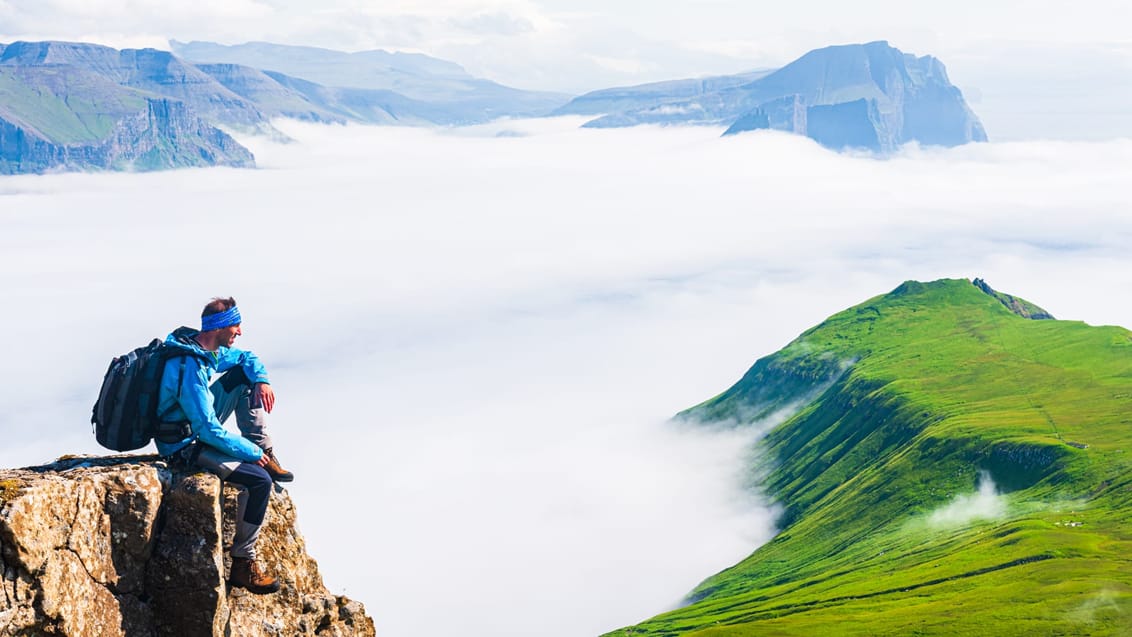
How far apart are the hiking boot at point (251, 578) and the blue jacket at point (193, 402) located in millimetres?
2890

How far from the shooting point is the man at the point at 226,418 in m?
22.1

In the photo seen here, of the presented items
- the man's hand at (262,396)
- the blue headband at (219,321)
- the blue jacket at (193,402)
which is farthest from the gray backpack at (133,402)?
the man's hand at (262,396)

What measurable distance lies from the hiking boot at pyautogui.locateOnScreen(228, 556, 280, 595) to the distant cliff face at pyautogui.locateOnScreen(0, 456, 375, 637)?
30 cm

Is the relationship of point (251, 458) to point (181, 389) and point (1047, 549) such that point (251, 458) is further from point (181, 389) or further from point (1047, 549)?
point (1047, 549)

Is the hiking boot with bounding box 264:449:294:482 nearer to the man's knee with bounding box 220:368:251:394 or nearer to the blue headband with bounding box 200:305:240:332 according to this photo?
the man's knee with bounding box 220:368:251:394

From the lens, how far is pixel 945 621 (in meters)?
152

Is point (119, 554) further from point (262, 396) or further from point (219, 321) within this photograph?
point (219, 321)

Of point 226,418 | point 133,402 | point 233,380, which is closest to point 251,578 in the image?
point 226,418

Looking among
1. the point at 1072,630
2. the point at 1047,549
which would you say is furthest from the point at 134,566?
the point at 1047,549

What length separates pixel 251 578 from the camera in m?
24.1

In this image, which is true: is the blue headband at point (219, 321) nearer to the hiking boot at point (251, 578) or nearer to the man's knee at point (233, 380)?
the man's knee at point (233, 380)

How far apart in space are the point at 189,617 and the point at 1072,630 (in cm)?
14543

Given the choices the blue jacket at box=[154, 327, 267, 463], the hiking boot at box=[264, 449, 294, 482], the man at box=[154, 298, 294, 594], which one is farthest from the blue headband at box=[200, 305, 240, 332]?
the hiking boot at box=[264, 449, 294, 482]

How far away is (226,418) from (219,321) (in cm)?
284
